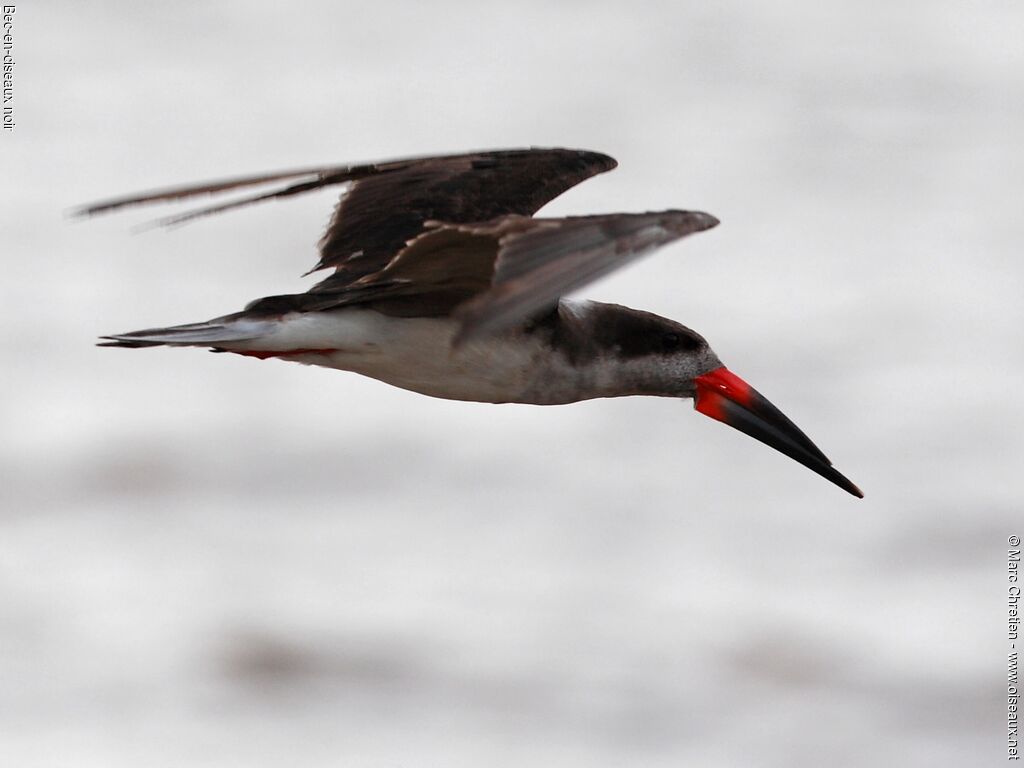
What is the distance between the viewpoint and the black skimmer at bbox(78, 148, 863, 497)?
6844mm

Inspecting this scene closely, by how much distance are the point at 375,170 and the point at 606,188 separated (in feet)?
52.2

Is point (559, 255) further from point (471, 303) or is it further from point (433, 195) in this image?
point (433, 195)

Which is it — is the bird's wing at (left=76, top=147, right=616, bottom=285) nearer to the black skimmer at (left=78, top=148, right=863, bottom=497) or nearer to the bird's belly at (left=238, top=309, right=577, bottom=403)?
the black skimmer at (left=78, top=148, right=863, bottom=497)

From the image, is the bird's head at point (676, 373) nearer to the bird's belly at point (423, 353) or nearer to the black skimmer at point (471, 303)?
the black skimmer at point (471, 303)

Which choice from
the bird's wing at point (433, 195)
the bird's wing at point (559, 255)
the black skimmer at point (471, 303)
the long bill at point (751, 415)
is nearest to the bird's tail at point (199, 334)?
the black skimmer at point (471, 303)

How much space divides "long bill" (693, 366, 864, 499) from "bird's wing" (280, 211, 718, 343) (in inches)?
46.6

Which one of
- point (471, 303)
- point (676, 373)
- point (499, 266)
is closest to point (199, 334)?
point (471, 303)

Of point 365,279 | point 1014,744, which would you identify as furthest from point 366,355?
point 1014,744

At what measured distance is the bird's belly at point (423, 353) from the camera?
7.94m

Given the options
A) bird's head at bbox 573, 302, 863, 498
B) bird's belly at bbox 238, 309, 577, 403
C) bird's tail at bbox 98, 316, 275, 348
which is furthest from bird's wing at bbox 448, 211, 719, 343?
bird's head at bbox 573, 302, 863, 498

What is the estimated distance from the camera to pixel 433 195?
899cm

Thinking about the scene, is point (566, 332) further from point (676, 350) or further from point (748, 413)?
point (748, 413)

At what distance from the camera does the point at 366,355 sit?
809cm

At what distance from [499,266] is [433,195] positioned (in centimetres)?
263
